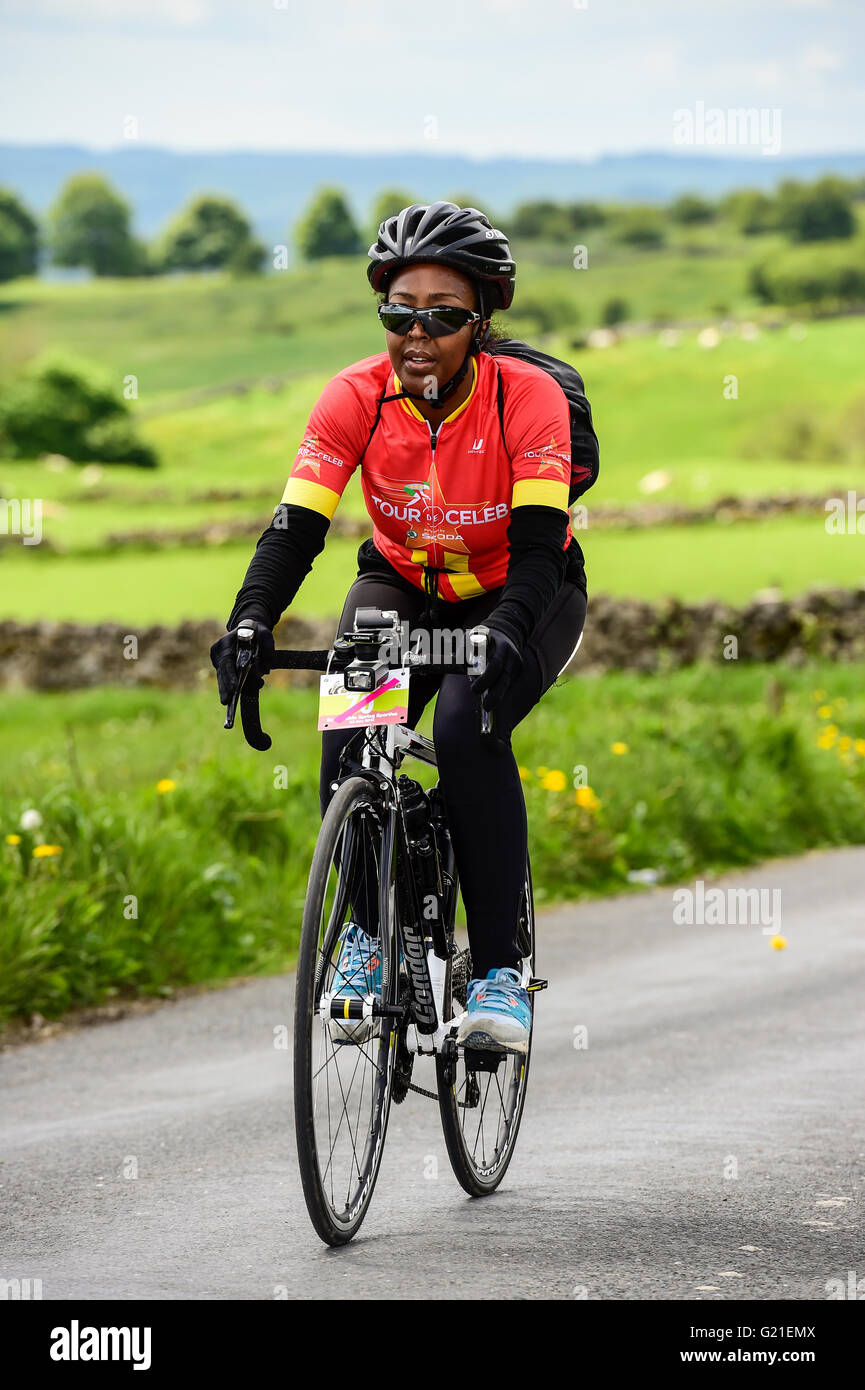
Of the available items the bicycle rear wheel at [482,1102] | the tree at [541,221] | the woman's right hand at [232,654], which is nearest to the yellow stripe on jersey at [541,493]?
the woman's right hand at [232,654]

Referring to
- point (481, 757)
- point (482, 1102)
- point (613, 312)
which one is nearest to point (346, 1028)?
point (481, 757)

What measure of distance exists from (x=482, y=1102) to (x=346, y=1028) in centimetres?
95

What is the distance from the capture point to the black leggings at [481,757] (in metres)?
4.73

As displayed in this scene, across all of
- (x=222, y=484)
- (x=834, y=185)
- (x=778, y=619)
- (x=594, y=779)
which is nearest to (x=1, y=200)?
(x=834, y=185)

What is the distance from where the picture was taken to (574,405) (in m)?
5.07

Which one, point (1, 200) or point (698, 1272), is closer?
point (698, 1272)

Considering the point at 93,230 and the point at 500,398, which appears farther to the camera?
the point at 93,230

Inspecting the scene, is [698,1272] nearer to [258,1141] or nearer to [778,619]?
[258,1141]

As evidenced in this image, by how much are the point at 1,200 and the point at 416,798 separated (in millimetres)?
171003

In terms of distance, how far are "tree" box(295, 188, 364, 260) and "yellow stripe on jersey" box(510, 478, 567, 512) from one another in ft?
522

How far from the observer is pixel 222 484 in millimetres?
63500

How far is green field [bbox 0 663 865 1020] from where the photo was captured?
8570mm

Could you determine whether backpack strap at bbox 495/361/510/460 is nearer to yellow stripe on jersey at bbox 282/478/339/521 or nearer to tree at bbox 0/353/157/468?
yellow stripe on jersey at bbox 282/478/339/521

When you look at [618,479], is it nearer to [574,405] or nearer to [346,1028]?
[574,405]
